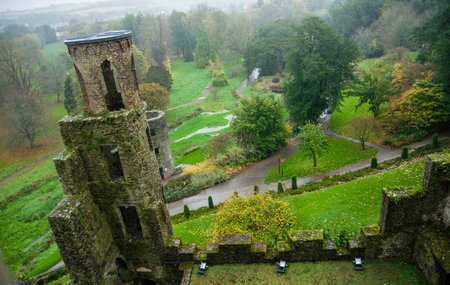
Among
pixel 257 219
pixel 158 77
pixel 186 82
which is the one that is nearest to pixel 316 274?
pixel 257 219

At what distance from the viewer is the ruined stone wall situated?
32219mm

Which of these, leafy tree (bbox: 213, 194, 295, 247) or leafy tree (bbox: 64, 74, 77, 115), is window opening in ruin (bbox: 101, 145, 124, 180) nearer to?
leafy tree (bbox: 213, 194, 295, 247)

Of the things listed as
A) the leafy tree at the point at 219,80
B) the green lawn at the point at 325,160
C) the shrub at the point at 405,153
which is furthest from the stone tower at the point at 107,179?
the leafy tree at the point at 219,80

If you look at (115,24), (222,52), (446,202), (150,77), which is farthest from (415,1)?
(115,24)

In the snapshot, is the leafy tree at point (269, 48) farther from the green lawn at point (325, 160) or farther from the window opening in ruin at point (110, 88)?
the window opening in ruin at point (110, 88)

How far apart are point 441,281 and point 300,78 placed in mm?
26365

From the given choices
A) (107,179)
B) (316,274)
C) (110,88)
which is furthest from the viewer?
(110,88)

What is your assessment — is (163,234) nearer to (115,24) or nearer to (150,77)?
(150,77)

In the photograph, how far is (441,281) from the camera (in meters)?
11.1

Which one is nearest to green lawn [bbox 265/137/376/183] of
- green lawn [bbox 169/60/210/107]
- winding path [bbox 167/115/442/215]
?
winding path [bbox 167/115/442/215]

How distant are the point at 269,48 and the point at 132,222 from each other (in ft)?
171

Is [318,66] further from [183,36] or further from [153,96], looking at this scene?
[183,36]

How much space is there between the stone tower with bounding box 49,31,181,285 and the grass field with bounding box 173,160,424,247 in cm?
612

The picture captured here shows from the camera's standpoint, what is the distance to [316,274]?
1302 cm
